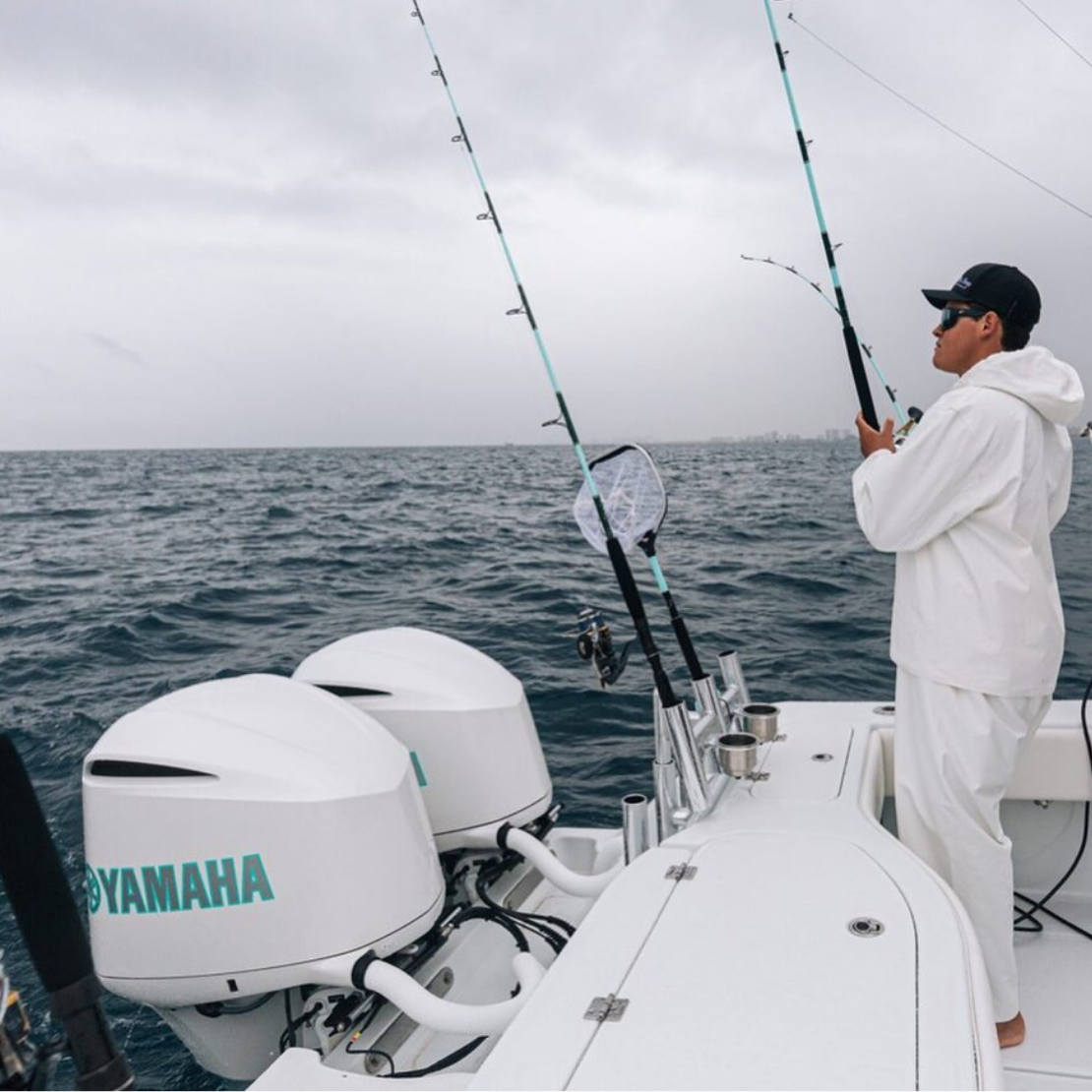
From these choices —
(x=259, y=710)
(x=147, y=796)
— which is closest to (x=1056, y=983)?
(x=259, y=710)

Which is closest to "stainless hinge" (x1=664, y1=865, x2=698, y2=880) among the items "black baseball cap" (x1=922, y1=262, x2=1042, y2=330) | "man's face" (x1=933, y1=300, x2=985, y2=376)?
"man's face" (x1=933, y1=300, x2=985, y2=376)

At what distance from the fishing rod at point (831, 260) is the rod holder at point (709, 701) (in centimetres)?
86

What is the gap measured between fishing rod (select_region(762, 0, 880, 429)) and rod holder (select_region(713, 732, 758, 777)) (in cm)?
96

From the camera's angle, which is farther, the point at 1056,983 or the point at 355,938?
the point at 1056,983

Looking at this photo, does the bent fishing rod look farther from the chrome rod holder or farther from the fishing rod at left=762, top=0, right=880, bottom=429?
the fishing rod at left=762, top=0, right=880, bottom=429

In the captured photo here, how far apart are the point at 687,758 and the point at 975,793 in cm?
59

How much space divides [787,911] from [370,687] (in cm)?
124

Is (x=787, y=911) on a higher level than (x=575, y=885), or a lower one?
higher

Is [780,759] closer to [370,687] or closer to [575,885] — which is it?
[575,885]

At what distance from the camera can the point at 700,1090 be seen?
116 cm

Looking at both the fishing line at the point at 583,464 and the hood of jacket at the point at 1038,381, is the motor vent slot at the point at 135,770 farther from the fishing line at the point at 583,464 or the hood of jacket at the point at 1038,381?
the hood of jacket at the point at 1038,381

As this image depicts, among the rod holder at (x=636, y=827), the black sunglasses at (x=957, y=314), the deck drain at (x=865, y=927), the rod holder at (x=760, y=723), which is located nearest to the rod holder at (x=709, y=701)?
the rod holder at (x=760, y=723)

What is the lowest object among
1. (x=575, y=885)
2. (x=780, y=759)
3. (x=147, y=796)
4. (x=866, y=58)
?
(x=575, y=885)

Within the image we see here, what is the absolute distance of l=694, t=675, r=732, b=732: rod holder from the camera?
2469mm
